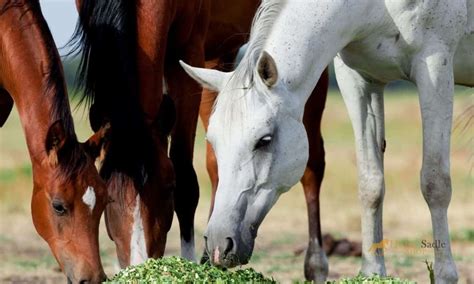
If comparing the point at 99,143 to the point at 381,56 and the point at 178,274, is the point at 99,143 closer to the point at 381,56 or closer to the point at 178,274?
the point at 178,274

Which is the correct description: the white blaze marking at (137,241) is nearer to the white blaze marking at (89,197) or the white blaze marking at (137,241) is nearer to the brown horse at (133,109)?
the brown horse at (133,109)

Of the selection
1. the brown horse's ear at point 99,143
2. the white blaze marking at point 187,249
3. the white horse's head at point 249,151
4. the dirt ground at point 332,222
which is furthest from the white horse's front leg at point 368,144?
the brown horse's ear at point 99,143

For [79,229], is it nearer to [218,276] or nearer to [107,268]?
[218,276]

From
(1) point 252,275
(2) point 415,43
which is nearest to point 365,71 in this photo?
(2) point 415,43

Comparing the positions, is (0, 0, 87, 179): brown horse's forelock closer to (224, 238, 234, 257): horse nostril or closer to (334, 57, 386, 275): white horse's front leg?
(224, 238, 234, 257): horse nostril

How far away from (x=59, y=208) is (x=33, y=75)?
0.75 meters

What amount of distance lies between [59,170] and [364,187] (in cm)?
207

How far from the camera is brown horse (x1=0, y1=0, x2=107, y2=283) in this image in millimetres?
5887

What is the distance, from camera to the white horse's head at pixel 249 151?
5.45 m

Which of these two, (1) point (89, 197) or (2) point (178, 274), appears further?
(1) point (89, 197)

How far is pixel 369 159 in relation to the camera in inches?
278

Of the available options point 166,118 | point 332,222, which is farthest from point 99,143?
point 332,222

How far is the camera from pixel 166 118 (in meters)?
6.56

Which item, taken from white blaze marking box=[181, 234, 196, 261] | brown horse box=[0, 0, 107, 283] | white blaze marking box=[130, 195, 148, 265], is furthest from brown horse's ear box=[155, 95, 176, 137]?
white blaze marking box=[181, 234, 196, 261]
